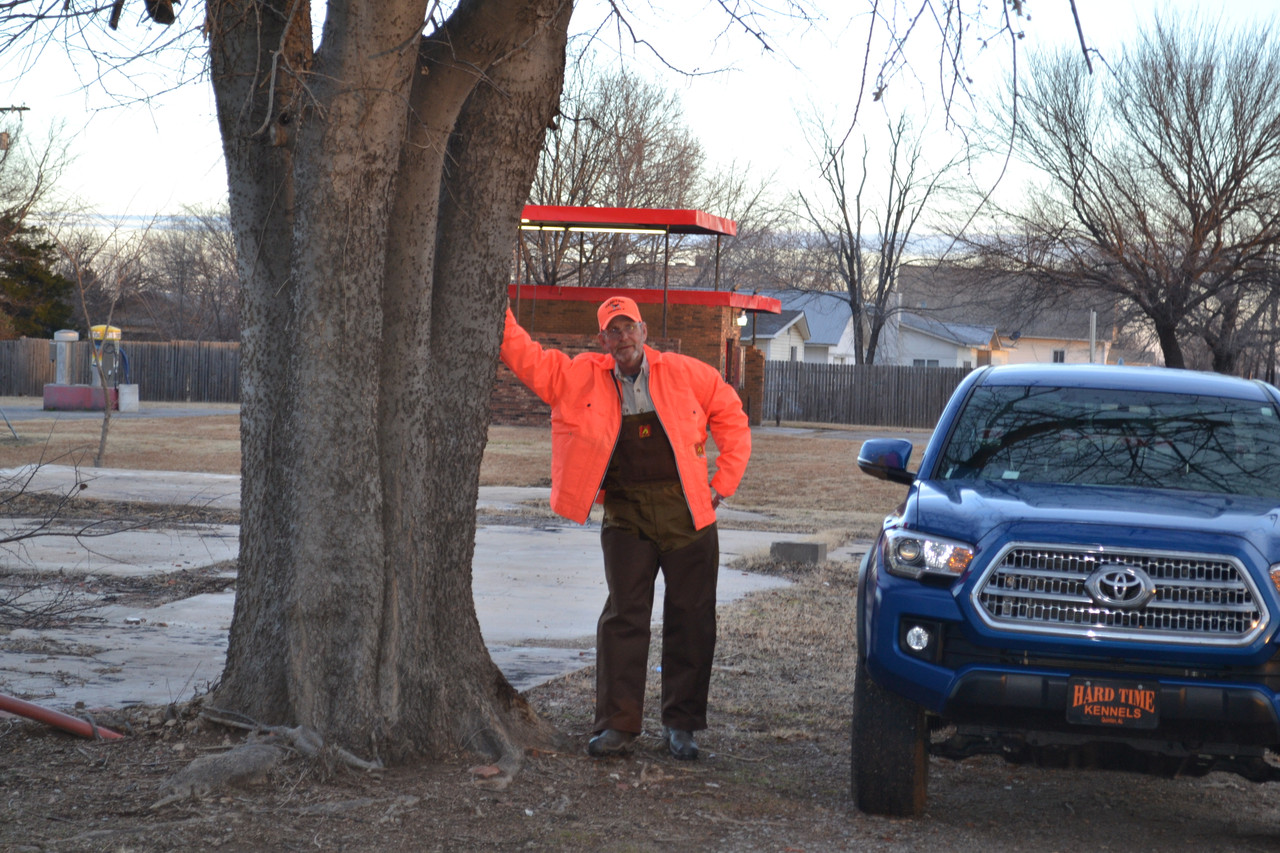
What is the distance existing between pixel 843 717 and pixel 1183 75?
83.9 feet

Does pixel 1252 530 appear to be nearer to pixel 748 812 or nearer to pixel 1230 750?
pixel 1230 750

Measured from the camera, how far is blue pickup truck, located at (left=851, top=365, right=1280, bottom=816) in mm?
4102

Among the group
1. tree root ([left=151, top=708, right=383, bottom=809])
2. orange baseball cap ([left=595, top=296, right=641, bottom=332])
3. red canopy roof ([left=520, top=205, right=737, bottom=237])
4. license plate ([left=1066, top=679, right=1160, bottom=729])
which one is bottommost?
tree root ([left=151, top=708, right=383, bottom=809])

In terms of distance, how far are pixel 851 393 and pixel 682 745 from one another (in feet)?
122

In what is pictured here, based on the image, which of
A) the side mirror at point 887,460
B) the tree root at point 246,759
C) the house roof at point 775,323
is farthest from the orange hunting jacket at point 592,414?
the house roof at point 775,323

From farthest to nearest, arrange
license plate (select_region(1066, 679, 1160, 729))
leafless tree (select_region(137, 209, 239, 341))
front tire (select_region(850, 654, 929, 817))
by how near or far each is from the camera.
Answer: leafless tree (select_region(137, 209, 239, 341)), front tire (select_region(850, 654, 929, 817)), license plate (select_region(1066, 679, 1160, 729))

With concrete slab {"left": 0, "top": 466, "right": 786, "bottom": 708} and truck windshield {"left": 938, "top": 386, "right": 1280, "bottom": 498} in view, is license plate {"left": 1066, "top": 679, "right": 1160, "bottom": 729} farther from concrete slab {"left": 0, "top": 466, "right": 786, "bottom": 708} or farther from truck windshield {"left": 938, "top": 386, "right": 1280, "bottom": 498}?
concrete slab {"left": 0, "top": 466, "right": 786, "bottom": 708}

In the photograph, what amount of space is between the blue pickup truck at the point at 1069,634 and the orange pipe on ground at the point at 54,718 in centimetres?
286

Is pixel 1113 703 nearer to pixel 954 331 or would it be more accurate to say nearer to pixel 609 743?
pixel 609 743

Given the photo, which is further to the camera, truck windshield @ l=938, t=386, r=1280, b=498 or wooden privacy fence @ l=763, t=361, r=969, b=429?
wooden privacy fence @ l=763, t=361, r=969, b=429

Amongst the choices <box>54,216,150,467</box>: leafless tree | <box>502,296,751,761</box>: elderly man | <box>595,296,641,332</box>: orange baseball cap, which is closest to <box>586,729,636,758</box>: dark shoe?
<box>502,296,751,761</box>: elderly man

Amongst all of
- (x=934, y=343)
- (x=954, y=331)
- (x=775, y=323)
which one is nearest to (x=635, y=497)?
(x=775, y=323)

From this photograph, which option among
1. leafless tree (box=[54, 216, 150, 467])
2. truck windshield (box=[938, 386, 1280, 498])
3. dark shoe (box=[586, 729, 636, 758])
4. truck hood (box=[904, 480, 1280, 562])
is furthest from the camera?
leafless tree (box=[54, 216, 150, 467])

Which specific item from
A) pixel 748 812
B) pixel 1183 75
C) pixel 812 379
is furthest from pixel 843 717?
pixel 812 379
